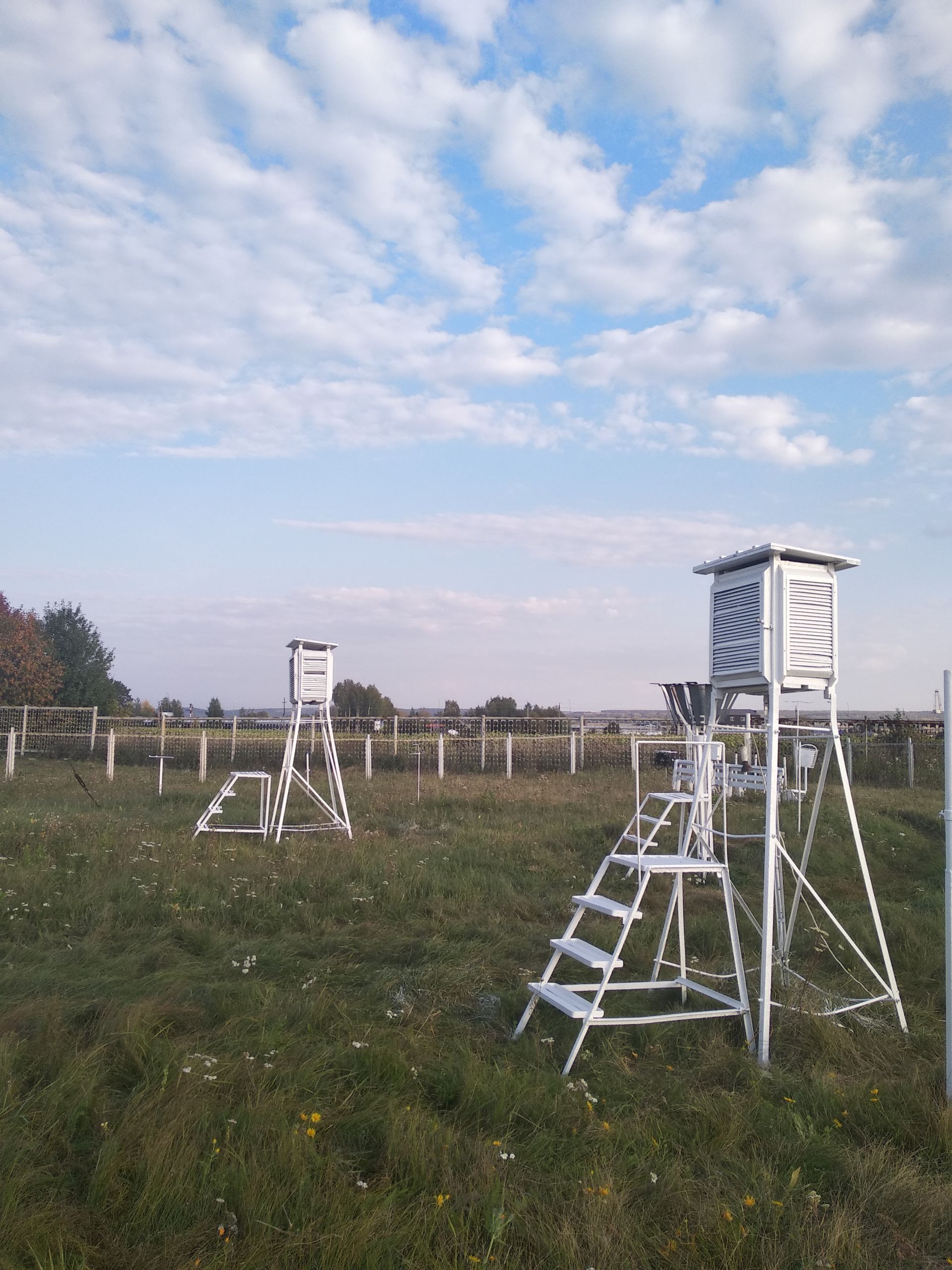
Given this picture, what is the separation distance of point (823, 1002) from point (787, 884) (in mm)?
3901

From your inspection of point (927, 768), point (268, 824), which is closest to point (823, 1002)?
point (268, 824)

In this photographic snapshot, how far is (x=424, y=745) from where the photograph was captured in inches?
Result: 933

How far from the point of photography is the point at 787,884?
29.6 ft

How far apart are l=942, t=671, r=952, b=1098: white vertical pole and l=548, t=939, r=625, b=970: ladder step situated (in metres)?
1.52

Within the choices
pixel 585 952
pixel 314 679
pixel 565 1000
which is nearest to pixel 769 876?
pixel 585 952

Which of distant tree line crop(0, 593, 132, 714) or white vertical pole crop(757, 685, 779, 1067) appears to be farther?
distant tree line crop(0, 593, 132, 714)

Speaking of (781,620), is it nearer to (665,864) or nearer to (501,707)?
(665,864)

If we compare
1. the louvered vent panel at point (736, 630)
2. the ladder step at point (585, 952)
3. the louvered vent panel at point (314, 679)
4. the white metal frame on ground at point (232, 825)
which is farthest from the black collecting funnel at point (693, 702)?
the louvered vent panel at point (314, 679)

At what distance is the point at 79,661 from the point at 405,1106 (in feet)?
135

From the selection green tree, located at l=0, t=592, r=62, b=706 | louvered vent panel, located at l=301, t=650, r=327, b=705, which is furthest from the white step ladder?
green tree, located at l=0, t=592, r=62, b=706

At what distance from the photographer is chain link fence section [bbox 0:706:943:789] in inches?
830

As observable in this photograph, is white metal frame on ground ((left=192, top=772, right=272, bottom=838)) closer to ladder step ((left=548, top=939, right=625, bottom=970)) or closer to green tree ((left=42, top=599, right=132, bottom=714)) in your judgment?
ladder step ((left=548, top=939, right=625, bottom=970))

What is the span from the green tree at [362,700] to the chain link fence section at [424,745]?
16.9 m

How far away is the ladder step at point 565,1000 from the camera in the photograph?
4.38m
